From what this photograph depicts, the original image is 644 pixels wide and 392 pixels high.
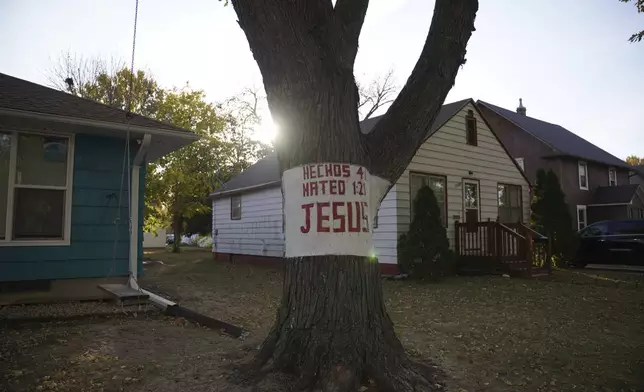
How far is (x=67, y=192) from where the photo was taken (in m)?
6.83

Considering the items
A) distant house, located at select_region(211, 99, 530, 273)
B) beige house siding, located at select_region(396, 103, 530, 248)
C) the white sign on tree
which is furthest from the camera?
beige house siding, located at select_region(396, 103, 530, 248)

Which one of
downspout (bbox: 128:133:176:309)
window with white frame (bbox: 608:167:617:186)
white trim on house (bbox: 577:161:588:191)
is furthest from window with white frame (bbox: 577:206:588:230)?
downspout (bbox: 128:133:176:309)

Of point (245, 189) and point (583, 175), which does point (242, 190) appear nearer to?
point (245, 189)

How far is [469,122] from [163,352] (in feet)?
38.0

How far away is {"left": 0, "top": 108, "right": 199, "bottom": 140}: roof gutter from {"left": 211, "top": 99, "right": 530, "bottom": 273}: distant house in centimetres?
586

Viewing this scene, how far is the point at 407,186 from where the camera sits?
449 inches

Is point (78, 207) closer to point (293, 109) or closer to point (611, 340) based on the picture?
point (293, 109)

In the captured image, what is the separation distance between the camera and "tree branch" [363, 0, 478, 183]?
3.93 metres

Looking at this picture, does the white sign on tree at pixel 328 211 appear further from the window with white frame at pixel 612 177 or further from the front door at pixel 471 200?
the window with white frame at pixel 612 177

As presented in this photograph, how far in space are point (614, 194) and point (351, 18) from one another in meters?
23.4

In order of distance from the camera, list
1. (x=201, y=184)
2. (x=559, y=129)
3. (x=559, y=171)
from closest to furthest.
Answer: (x=559, y=171) < (x=201, y=184) < (x=559, y=129)

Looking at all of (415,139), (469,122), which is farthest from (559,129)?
(415,139)

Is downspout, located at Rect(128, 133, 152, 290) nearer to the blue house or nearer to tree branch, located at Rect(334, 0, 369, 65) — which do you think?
the blue house

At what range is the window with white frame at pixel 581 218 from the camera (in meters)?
21.9
